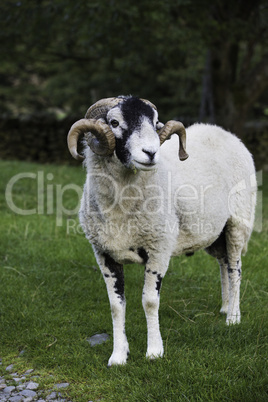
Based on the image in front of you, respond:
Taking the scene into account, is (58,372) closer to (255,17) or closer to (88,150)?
(88,150)

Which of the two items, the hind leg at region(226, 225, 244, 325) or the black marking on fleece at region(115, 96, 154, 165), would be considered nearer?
the black marking on fleece at region(115, 96, 154, 165)

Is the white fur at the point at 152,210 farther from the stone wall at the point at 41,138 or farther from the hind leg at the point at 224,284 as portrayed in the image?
the stone wall at the point at 41,138

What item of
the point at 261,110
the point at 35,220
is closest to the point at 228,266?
the point at 35,220

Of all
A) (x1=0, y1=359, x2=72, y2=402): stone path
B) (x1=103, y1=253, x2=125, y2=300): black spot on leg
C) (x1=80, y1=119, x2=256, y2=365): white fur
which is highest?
(x1=80, y1=119, x2=256, y2=365): white fur

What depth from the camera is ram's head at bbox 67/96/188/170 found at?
Answer: 2990mm

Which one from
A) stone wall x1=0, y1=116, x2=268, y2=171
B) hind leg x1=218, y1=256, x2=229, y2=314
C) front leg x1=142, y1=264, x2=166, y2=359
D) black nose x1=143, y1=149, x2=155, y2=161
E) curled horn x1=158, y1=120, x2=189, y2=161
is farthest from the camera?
stone wall x1=0, y1=116, x2=268, y2=171

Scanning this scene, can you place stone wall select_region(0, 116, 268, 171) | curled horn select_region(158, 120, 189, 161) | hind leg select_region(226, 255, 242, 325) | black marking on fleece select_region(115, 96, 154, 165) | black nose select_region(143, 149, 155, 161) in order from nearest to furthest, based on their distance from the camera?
black nose select_region(143, 149, 155, 161), black marking on fleece select_region(115, 96, 154, 165), curled horn select_region(158, 120, 189, 161), hind leg select_region(226, 255, 242, 325), stone wall select_region(0, 116, 268, 171)

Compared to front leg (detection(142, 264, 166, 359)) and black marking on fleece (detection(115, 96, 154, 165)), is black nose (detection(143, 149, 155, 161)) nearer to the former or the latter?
black marking on fleece (detection(115, 96, 154, 165))

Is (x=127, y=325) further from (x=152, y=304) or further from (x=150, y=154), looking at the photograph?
(x=150, y=154)

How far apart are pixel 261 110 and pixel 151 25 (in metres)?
11.3

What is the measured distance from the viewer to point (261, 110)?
66.9ft

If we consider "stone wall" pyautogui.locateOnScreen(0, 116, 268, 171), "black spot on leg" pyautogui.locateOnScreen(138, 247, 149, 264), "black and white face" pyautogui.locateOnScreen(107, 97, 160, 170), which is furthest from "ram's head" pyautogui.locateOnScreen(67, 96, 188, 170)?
"stone wall" pyautogui.locateOnScreen(0, 116, 268, 171)

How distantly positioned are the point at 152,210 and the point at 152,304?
71 cm
